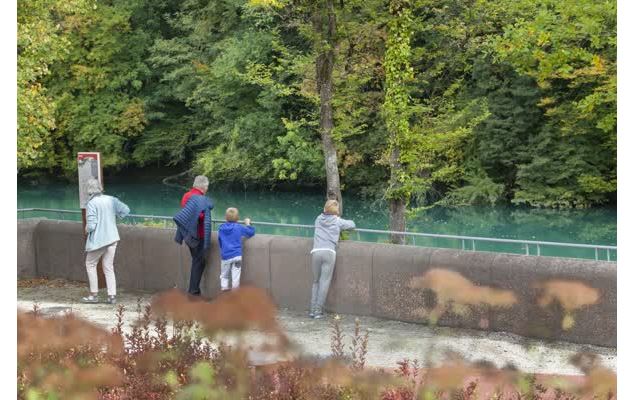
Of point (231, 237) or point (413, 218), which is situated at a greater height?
point (231, 237)

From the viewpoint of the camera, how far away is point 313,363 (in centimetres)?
645

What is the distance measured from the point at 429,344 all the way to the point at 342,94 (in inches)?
602

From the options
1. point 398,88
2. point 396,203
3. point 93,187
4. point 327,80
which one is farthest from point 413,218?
point 93,187

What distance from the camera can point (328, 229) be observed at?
459 inches

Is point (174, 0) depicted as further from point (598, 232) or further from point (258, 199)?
point (598, 232)

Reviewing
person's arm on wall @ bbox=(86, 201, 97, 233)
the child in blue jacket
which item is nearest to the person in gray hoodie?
the child in blue jacket

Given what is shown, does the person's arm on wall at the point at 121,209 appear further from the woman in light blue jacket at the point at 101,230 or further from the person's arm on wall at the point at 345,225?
the person's arm on wall at the point at 345,225

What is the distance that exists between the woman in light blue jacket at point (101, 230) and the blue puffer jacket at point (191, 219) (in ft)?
2.29

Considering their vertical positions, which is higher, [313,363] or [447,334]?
[313,363]

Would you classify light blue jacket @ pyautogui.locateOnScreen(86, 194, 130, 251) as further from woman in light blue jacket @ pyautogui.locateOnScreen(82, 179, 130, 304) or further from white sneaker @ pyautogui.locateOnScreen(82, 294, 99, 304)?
white sneaker @ pyautogui.locateOnScreen(82, 294, 99, 304)

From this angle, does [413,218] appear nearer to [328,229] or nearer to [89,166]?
[89,166]

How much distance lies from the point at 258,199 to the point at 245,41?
24.1ft

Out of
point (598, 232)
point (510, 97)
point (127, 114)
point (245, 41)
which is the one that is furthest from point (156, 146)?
point (598, 232)
